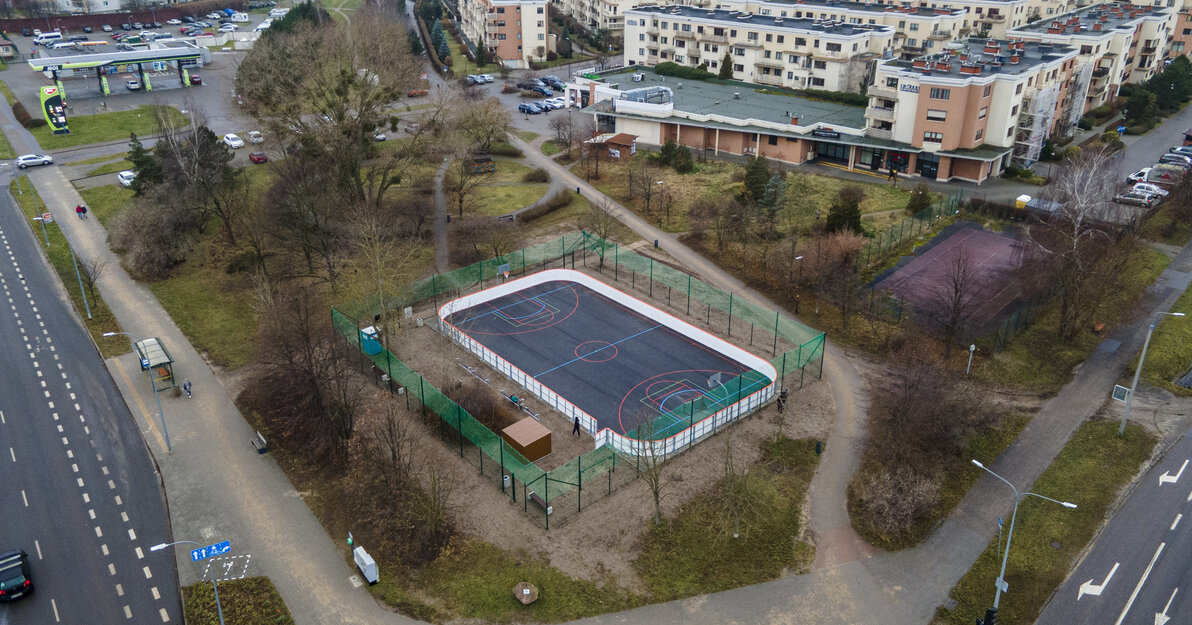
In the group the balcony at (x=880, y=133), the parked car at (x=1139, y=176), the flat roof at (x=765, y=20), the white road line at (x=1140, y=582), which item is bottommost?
the white road line at (x=1140, y=582)

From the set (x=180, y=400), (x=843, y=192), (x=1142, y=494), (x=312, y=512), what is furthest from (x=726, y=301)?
(x=180, y=400)

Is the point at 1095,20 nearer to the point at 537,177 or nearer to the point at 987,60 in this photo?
the point at 987,60

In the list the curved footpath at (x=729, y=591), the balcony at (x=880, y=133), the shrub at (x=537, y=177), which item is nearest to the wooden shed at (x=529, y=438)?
the curved footpath at (x=729, y=591)

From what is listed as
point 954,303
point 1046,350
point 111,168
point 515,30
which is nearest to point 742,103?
point 515,30

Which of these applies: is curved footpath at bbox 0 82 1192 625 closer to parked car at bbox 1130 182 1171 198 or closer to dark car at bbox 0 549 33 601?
dark car at bbox 0 549 33 601

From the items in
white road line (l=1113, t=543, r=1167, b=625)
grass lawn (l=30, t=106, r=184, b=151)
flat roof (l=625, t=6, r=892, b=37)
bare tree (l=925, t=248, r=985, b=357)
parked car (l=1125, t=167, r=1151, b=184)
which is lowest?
white road line (l=1113, t=543, r=1167, b=625)

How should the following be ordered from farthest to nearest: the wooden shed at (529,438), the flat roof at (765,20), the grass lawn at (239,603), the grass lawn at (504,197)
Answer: the flat roof at (765,20), the grass lawn at (504,197), the wooden shed at (529,438), the grass lawn at (239,603)

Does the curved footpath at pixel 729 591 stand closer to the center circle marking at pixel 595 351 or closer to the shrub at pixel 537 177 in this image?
the center circle marking at pixel 595 351

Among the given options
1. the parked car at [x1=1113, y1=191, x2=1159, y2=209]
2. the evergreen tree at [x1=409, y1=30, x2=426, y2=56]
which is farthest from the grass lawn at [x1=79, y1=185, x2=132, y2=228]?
the parked car at [x1=1113, y1=191, x2=1159, y2=209]
